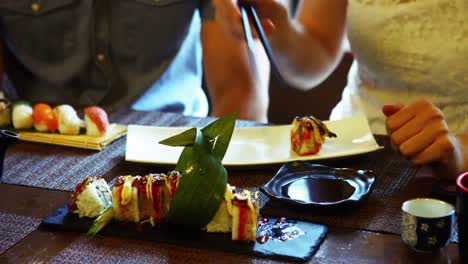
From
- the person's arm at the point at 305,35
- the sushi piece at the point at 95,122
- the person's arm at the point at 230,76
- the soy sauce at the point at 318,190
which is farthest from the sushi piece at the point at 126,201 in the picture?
the person's arm at the point at 230,76

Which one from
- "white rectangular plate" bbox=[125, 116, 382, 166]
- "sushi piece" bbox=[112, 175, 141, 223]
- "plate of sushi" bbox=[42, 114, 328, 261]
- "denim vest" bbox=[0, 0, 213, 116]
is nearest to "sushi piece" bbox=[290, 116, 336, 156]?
"white rectangular plate" bbox=[125, 116, 382, 166]

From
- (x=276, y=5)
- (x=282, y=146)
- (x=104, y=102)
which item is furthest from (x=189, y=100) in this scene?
(x=282, y=146)

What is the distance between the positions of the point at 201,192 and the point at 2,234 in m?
0.30

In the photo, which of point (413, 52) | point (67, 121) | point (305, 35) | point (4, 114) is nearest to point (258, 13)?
point (305, 35)

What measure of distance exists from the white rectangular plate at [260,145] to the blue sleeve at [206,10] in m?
0.53

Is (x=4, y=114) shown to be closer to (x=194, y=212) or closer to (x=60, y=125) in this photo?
(x=60, y=125)

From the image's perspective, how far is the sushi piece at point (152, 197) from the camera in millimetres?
1047

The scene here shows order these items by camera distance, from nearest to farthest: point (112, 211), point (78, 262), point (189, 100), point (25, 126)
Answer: point (78, 262) < point (112, 211) < point (25, 126) < point (189, 100)

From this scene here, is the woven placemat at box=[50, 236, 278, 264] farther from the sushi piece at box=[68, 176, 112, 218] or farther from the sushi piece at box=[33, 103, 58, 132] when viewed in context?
the sushi piece at box=[33, 103, 58, 132]

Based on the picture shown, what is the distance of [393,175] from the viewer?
1201 mm

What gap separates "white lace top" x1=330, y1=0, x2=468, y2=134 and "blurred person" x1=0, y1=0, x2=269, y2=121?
39cm

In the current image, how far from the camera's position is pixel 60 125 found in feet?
4.65

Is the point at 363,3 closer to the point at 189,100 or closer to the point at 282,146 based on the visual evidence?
the point at 282,146

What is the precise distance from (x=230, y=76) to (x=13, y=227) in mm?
938
